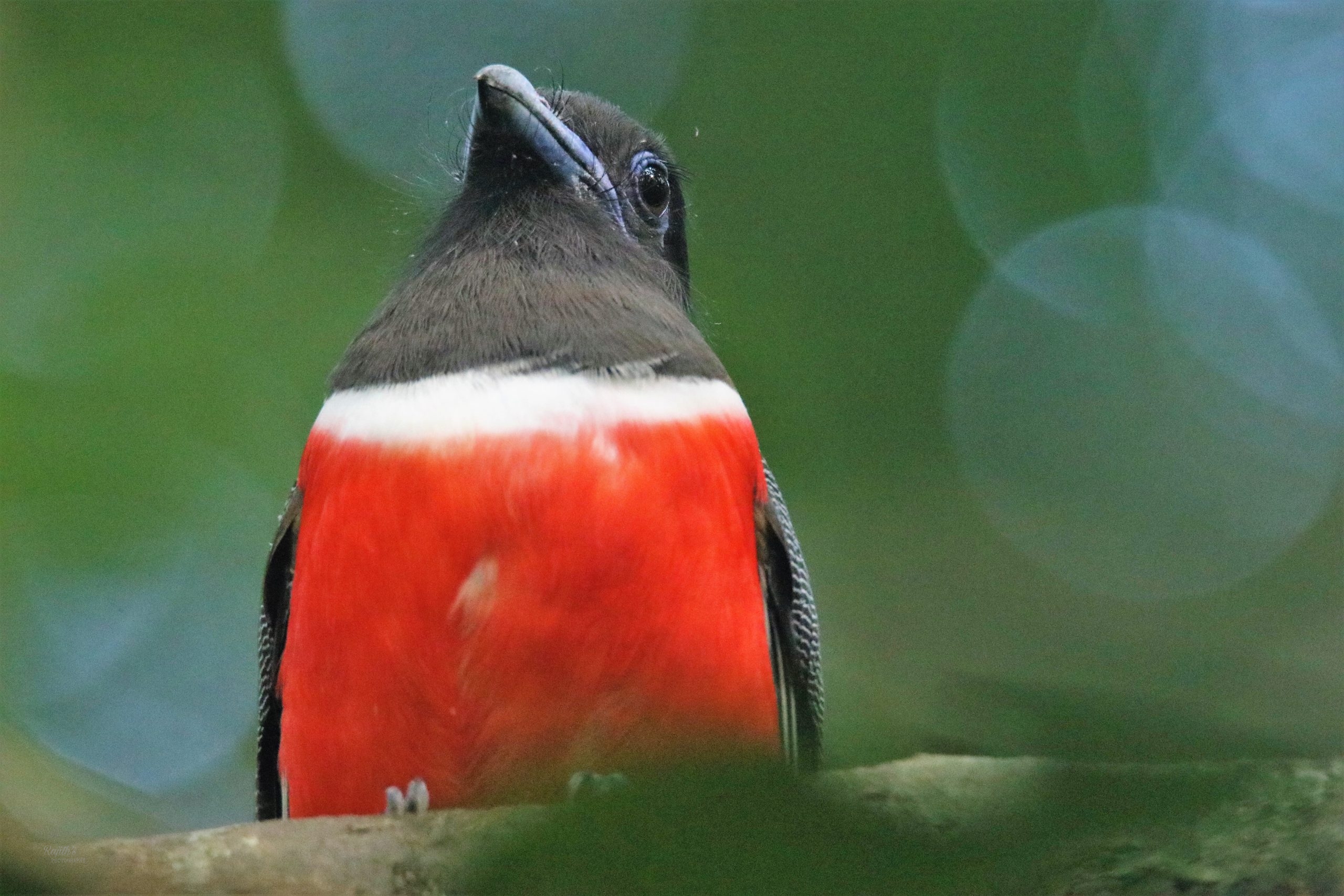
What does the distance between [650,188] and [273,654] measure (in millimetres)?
2101

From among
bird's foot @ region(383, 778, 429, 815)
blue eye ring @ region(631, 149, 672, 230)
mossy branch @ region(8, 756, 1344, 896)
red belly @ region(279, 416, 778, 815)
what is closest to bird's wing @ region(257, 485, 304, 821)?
red belly @ region(279, 416, 778, 815)

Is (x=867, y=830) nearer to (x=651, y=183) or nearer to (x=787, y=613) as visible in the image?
(x=787, y=613)

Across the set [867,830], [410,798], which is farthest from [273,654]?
[867,830]

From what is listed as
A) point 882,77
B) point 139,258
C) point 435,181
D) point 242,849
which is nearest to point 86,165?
point 139,258

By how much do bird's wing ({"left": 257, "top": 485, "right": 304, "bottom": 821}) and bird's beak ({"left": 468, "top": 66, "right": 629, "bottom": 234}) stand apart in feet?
4.48

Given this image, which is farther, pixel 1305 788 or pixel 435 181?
pixel 435 181

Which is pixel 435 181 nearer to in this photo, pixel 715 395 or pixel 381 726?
pixel 715 395

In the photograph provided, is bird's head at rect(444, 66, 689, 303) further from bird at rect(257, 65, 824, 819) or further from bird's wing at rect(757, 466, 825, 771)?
bird's wing at rect(757, 466, 825, 771)

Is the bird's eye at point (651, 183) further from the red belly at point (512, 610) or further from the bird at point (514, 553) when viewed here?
the red belly at point (512, 610)

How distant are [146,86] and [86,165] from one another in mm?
496

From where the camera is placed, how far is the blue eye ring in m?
4.84

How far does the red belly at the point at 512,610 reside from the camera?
3.46 metres

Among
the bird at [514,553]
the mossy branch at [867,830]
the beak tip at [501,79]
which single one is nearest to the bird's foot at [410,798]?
the bird at [514,553]

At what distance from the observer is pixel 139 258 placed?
593cm
